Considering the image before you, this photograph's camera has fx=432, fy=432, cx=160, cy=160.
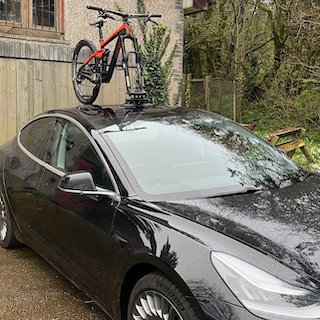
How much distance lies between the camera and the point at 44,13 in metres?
7.73

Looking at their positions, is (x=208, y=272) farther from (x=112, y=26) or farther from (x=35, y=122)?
(x=112, y=26)

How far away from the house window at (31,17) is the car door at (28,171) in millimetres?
4023

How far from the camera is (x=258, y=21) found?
1580 centimetres

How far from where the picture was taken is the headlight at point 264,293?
5.61 ft

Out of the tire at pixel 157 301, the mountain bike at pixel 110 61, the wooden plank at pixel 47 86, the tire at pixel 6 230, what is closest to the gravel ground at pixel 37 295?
the tire at pixel 6 230

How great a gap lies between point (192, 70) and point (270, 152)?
14937 millimetres

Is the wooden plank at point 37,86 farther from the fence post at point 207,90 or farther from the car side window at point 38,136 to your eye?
the fence post at point 207,90

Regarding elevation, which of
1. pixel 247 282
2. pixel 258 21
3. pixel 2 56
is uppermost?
pixel 258 21

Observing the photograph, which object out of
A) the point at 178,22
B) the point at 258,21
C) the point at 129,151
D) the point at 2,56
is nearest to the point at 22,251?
the point at 129,151

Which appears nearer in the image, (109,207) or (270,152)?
(109,207)

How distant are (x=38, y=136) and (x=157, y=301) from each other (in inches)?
83.0

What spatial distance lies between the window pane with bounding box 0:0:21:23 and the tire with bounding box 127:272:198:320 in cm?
638

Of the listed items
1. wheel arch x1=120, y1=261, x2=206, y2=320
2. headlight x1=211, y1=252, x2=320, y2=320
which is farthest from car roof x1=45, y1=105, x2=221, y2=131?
headlight x1=211, y1=252, x2=320, y2=320

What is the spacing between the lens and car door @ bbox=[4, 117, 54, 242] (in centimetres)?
343
